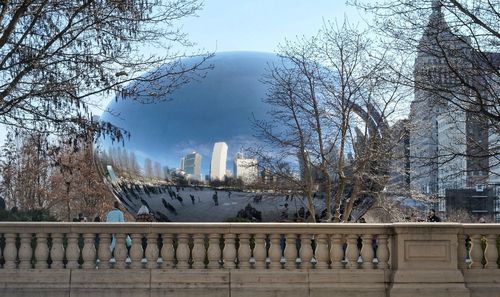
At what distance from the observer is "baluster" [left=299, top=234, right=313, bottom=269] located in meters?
8.78

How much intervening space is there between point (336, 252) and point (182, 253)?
2010 millimetres

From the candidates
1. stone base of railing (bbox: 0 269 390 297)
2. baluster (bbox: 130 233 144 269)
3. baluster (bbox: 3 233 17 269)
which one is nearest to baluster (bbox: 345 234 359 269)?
stone base of railing (bbox: 0 269 390 297)

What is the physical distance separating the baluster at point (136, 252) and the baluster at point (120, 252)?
0.09 meters

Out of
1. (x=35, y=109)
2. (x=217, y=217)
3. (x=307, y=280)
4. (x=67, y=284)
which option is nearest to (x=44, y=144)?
(x=35, y=109)

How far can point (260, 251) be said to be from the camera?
28.7 feet

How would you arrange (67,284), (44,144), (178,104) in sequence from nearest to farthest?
(67,284) < (178,104) < (44,144)

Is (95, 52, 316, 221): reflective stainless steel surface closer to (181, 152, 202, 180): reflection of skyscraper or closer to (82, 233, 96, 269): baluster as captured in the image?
(181, 152, 202, 180): reflection of skyscraper

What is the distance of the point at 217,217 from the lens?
36.9ft

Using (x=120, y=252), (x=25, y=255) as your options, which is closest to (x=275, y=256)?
(x=120, y=252)

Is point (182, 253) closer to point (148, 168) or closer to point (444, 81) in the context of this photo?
point (148, 168)

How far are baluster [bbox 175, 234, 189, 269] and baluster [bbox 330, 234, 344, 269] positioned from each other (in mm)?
1899

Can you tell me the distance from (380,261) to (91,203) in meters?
33.7

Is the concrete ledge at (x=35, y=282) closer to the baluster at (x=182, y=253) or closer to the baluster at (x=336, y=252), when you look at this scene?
the baluster at (x=182, y=253)

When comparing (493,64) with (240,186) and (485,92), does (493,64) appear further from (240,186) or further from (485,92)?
(240,186)
